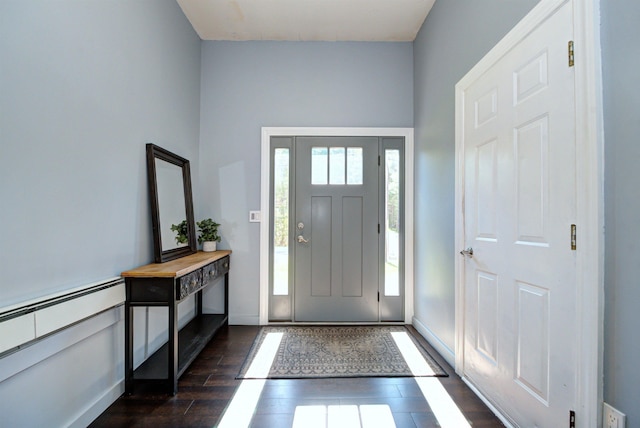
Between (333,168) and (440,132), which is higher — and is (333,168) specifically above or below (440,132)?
below

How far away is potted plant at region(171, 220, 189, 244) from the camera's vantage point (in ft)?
8.27

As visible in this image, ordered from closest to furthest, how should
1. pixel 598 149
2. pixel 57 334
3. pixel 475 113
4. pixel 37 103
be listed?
pixel 598 149, pixel 37 103, pixel 57 334, pixel 475 113

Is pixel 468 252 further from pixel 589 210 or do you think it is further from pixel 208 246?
pixel 208 246

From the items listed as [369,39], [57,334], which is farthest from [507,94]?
[57,334]

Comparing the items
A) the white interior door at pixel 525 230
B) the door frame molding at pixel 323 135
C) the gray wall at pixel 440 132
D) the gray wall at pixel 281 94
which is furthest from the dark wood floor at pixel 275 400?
the gray wall at pixel 281 94

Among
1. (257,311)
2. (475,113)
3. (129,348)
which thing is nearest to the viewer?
(129,348)

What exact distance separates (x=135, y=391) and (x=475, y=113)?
2840mm

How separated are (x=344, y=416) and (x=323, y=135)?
2490 millimetres

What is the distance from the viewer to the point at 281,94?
→ 3.20 meters

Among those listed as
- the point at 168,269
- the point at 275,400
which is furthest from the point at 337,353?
the point at 168,269

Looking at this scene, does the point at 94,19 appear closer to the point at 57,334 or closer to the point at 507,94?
the point at 57,334

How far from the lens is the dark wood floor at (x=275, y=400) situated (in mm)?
1631

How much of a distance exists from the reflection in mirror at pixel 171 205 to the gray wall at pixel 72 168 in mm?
164

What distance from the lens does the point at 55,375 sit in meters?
1.39
